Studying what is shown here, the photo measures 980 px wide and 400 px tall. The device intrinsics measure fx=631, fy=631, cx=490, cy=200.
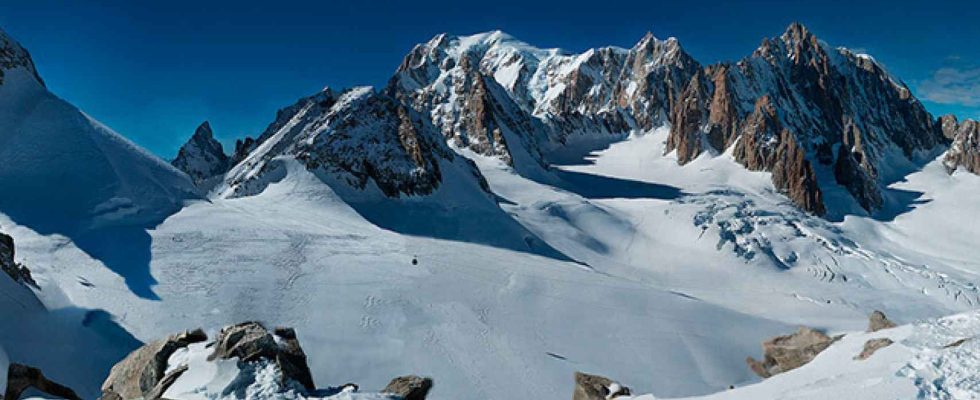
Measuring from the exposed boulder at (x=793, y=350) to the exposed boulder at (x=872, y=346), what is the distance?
3.17 metres

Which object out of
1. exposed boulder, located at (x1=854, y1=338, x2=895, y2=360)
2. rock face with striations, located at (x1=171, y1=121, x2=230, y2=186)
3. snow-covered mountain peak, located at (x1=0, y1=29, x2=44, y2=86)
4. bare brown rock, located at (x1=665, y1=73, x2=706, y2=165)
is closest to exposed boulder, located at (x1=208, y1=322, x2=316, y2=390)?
exposed boulder, located at (x1=854, y1=338, x2=895, y2=360)

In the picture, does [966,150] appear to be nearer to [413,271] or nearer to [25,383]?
[413,271]

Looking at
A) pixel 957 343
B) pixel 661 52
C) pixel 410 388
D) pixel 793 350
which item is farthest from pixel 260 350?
pixel 661 52

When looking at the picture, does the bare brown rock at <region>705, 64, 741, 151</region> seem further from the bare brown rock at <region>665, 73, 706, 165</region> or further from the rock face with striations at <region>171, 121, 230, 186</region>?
the rock face with striations at <region>171, 121, 230, 186</region>

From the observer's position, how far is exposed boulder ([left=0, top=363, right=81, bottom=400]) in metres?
11.6

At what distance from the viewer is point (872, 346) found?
12.8 metres

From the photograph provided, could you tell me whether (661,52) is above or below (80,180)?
above

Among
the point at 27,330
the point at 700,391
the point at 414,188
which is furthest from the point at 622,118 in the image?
the point at 27,330

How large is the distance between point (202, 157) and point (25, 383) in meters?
105

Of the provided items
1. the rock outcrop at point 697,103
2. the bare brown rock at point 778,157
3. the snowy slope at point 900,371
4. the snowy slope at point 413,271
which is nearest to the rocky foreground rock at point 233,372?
the snowy slope at point 413,271

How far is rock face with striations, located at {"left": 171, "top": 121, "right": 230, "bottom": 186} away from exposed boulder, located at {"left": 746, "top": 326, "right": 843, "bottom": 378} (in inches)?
3760

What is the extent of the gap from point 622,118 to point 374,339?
424 feet

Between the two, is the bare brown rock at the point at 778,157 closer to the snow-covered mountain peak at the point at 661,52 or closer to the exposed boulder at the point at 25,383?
the snow-covered mountain peak at the point at 661,52

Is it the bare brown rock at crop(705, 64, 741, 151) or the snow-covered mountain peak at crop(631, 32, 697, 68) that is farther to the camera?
the snow-covered mountain peak at crop(631, 32, 697, 68)
